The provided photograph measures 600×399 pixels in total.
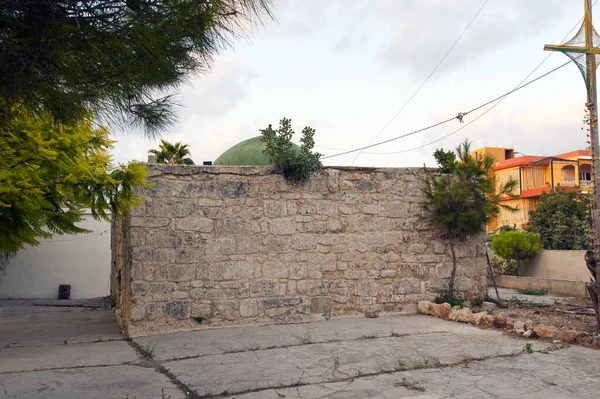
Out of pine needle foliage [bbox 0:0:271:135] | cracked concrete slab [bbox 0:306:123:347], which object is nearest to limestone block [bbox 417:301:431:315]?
cracked concrete slab [bbox 0:306:123:347]

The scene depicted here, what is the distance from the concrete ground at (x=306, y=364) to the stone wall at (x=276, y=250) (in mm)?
458

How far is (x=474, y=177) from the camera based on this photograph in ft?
31.1

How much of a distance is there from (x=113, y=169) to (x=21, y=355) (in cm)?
292

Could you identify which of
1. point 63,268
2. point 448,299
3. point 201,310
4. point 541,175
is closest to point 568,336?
point 448,299

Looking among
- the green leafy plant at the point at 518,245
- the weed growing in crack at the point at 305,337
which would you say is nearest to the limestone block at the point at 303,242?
the weed growing in crack at the point at 305,337

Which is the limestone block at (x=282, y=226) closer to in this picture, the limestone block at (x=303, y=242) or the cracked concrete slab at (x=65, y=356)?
the limestone block at (x=303, y=242)

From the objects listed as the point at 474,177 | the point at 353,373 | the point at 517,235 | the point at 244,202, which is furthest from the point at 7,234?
the point at 517,235

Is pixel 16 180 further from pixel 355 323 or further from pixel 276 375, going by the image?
pixel 355 323

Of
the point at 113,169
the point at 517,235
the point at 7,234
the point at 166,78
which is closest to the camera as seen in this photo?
the point at 166,78

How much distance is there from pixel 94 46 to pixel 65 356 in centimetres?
484

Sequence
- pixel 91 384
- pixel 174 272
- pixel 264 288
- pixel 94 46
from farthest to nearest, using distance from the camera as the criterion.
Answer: pixel 264 288 → pixel 174 272 → pixel 91 384 → pixel 94 46

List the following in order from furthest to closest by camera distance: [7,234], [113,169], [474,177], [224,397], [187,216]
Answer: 1. [474,177]
2. [187,216]
3. [7,234]
4. [113,169]
5. [224,397]

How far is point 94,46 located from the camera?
11.4 ft

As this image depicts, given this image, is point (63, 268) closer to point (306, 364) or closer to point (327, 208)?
point (327, 208)
